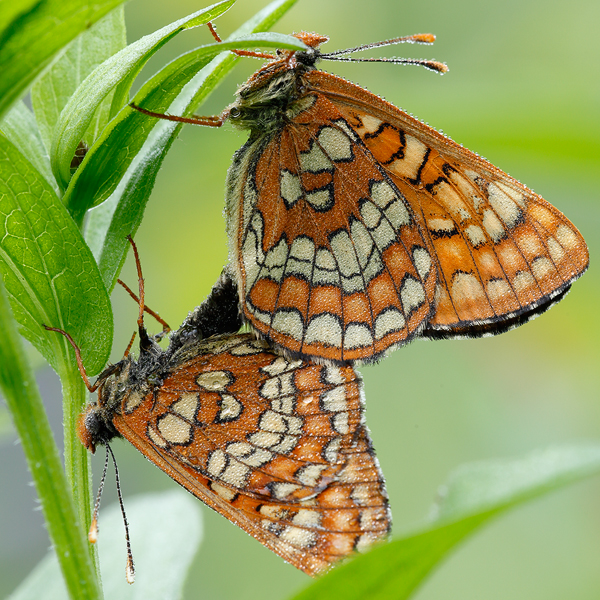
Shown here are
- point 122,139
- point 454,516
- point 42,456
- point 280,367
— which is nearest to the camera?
point 454,516

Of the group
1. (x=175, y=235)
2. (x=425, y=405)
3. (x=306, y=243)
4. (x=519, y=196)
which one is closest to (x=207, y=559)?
(x=425, y=405)

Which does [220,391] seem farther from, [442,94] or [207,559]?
[207,559]

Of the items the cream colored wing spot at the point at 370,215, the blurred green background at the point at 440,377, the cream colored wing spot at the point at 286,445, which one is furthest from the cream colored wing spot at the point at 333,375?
the blurred green background at the point at 440,377

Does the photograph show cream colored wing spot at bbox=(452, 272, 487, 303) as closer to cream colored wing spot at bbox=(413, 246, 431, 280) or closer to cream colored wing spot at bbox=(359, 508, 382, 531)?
cream colored wing spot at bbox=(413, 246, 431, 280)

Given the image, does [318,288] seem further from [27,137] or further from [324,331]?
[27,137]

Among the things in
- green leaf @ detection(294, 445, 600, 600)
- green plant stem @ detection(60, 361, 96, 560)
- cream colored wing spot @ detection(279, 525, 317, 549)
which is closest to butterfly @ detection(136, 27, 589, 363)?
cream colored wing spot @ detection(279, 525, 317, 549)

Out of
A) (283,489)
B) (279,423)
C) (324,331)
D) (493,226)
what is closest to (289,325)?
(324,331)
